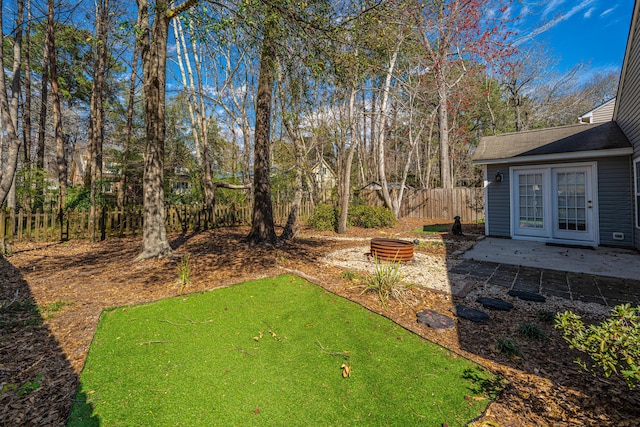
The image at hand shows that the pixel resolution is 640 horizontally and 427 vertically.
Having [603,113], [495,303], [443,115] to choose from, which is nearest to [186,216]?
[495,303]

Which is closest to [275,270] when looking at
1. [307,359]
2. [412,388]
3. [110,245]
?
[307,359]

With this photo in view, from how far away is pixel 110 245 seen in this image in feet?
25.1

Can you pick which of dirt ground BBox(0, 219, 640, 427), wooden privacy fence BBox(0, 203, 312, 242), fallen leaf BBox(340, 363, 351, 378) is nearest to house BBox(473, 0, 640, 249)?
dirt ground BBox(0, 219, 640, 427)

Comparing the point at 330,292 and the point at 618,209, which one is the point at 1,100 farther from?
the point at 618,209

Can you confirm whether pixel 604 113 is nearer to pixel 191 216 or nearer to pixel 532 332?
pixel 532 332

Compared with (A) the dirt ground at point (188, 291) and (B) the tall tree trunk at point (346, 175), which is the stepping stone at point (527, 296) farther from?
(B) the tall tree trunk at point (346, 175)

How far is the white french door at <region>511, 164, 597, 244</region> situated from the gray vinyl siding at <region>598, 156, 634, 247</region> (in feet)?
0.55

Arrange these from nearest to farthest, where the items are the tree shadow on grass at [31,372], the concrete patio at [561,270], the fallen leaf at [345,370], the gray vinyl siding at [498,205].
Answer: the tree shadow on grass at [31,372], the fallen leaf at [345,370], the concrete patio at [561,270], the gray vinyl siding at [498,205]

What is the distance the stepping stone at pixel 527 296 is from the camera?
3848mm

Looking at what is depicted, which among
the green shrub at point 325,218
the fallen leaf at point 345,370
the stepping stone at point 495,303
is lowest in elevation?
the fallen leaf at point 345,370

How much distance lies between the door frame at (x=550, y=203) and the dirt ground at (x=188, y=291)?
324 centimetres

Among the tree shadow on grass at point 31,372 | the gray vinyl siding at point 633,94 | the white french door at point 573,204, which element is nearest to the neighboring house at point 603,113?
the gray vinyl siding at point 633,94

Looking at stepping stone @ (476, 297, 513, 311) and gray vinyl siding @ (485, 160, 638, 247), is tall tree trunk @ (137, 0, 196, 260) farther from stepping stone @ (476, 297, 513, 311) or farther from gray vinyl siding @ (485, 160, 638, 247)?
gray vinyl siding @ (485, 160, 638, 247)

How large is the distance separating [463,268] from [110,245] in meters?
8.75
